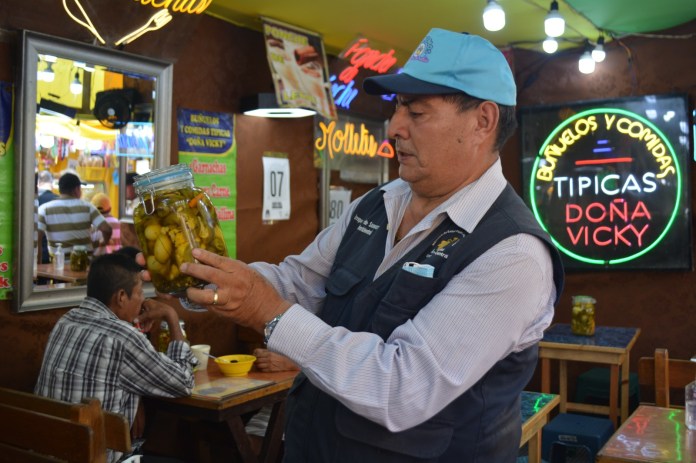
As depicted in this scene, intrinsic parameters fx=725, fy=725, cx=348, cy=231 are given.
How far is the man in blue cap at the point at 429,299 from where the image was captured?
1.31 meters

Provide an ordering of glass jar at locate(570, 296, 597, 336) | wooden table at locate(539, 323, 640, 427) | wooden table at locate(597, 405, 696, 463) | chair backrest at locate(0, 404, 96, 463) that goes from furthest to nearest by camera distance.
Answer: glass jar at locate(570, 296, 597, 336), wooden table at locate(539, 323, 640, 427), wooden table at locate(597, 405, 696, 463), chair backrest at locate(0, 404, 96, 463)

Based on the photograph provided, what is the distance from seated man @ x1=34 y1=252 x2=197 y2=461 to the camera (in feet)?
10.0

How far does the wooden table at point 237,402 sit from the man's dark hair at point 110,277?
582 mm

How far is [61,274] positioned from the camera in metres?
3.65

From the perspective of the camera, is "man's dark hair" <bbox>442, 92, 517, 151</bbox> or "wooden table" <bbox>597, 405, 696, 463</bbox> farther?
"wooden table" <bbox>597, 405, 696, 463</bbox>

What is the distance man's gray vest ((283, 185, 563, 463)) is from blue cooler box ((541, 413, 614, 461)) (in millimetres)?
2986

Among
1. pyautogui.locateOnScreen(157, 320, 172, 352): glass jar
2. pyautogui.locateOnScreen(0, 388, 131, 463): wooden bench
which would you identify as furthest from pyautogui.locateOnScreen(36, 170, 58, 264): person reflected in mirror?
pyautogui.locateOnScreen(0, 388, 131, 463): wooden bench

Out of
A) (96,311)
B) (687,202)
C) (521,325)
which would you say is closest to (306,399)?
(521,325)

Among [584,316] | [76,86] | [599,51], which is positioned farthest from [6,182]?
[599,51]

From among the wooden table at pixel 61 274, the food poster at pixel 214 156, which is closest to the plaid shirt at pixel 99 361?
the wooden table at pixel 61 274

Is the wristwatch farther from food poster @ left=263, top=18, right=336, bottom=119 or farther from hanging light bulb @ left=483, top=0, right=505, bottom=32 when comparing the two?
food poster @ left=263, top=18, right=336, bottom=119

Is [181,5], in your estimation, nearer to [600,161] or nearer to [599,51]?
[599,51]

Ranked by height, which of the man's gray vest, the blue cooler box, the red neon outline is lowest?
the blue cooler box

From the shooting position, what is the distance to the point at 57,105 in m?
3.58
